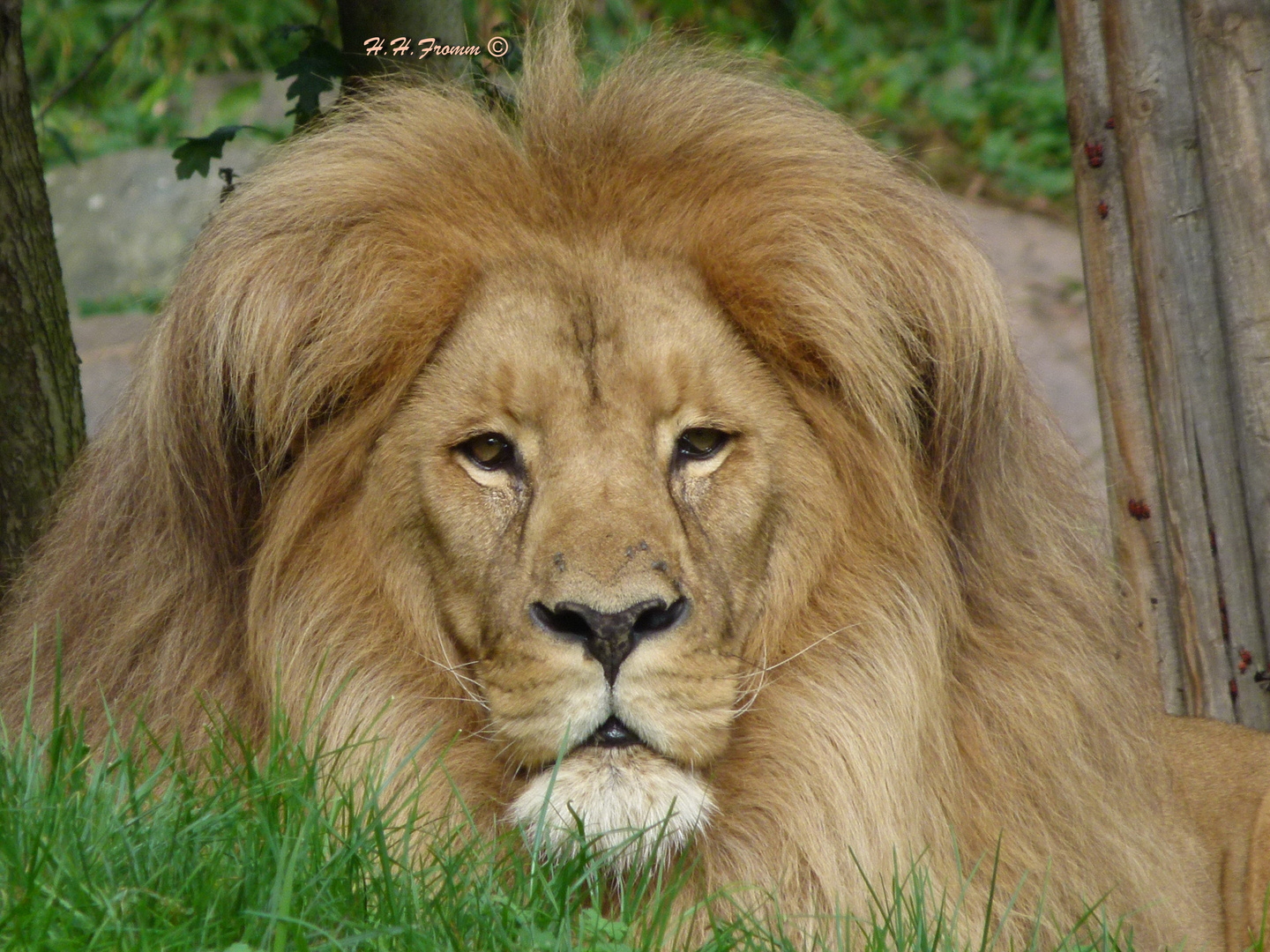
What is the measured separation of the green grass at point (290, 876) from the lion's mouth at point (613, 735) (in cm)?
17

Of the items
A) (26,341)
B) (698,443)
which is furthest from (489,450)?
(26,341)

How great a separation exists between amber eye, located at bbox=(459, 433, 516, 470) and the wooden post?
1.67m

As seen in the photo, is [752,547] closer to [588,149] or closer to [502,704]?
[502,704]

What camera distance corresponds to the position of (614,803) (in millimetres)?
2492

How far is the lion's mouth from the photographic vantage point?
248 cm

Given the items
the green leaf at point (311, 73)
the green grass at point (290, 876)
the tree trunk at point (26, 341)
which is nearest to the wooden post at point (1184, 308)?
the green grass at point (290, 876)

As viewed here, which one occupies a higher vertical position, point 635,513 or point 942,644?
point 635,513

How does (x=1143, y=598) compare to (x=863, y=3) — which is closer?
(x=1143, y=598)

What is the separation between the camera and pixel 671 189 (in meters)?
2.90

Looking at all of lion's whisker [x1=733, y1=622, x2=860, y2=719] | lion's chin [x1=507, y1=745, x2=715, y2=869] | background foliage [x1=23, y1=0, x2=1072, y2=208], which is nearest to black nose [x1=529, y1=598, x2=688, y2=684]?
lion's chin [x1=507, y1=745, x2=715, y2=869]

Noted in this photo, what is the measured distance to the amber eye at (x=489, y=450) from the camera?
273 centimetres

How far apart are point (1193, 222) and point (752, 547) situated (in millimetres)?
1470

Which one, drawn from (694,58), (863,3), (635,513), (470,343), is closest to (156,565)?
(470,343)

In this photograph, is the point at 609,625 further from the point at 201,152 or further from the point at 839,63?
the point at 839,63
